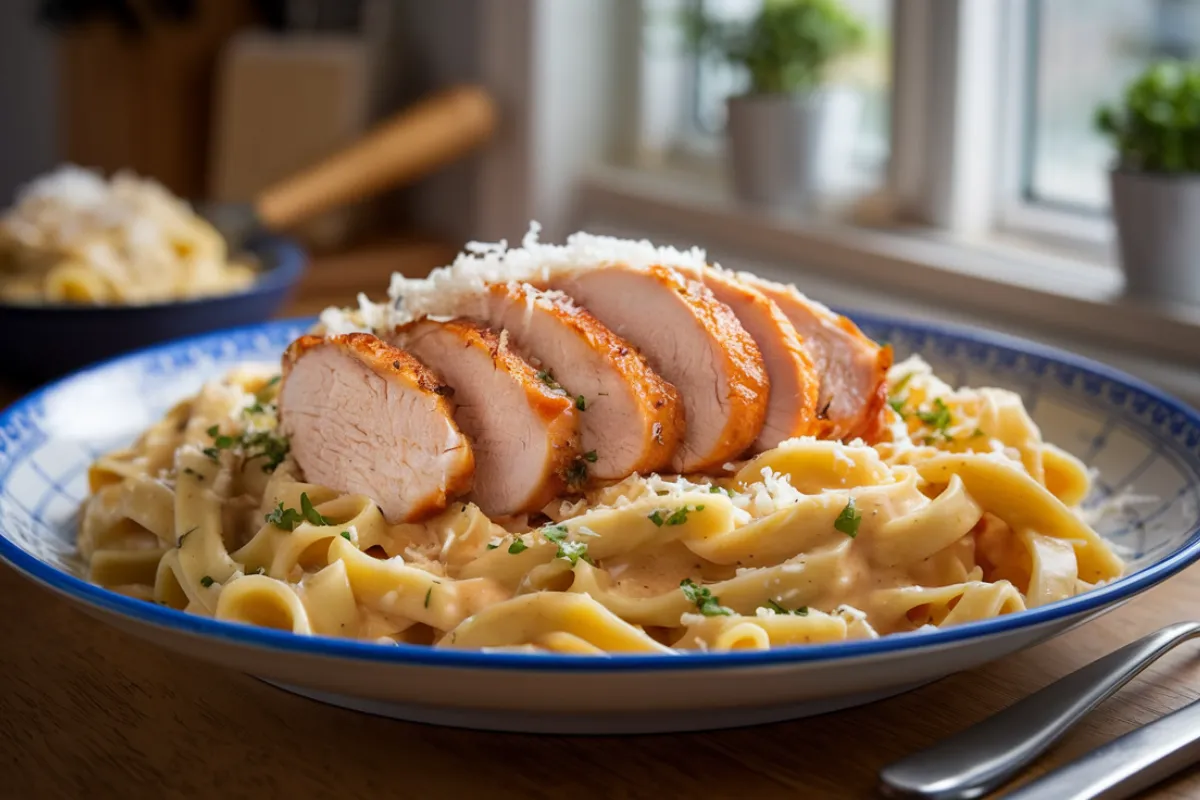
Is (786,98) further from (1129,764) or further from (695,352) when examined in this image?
(1129,764)

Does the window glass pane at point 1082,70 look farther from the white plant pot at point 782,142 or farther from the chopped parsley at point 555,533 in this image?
the chopped parsley at point 555,533

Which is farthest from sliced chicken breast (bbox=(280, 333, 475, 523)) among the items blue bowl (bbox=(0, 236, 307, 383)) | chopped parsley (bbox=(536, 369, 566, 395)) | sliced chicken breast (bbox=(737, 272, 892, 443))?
blue bowl (bbox=(0, 236, 307, 383))

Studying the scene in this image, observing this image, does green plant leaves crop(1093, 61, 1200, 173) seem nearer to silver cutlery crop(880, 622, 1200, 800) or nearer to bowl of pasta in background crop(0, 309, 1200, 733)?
bowl of pasta in background crop(0, 309, 1200, 733)

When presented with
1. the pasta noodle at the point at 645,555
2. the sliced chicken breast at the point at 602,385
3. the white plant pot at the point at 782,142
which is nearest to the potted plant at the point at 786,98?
the white plant pot at the point at 782,142

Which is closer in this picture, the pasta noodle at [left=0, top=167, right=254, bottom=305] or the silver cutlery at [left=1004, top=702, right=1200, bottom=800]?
the silver cutlery at [left=1004, top=702, right=1200, bottom=800]

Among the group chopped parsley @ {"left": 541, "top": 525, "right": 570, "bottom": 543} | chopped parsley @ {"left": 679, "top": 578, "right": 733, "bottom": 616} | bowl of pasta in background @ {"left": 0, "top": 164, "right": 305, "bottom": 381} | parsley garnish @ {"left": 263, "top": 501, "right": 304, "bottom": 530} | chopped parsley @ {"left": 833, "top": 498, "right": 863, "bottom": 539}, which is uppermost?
bowl of pasta in background @ {"left": 0, "top": 164, "right": 305, "bottom": 381}

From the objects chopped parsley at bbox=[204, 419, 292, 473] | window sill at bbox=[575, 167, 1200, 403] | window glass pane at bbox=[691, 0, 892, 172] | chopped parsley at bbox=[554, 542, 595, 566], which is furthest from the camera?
window glass pane at bbox=[691, 0, 892, 172]

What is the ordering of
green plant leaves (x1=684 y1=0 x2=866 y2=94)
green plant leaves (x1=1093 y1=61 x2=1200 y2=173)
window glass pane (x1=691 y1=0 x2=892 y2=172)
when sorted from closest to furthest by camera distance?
green plant leaves (x1=1093 y1=61 x2=1200 y2=173), green plant leaves (x1=684 y1=0 x2=866 y2=94), window glass pane (x1=691 y1=0 x2=892 y2=172)
